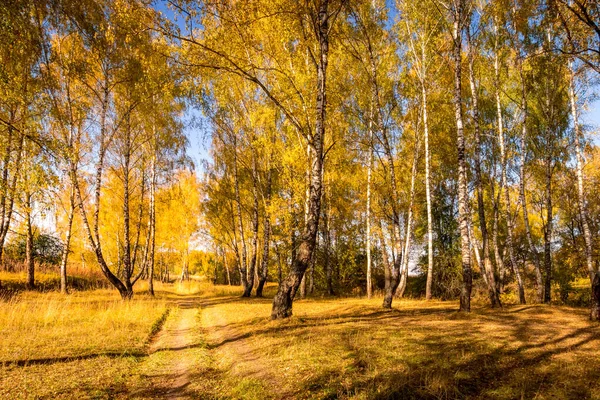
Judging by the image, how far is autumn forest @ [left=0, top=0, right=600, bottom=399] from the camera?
521 centimetres

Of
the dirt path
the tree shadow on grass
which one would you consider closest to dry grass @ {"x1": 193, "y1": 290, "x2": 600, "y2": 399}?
the tree shadow on grass

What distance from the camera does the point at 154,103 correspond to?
55.3ft

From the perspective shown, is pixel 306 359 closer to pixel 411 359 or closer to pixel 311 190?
pixel 411 359

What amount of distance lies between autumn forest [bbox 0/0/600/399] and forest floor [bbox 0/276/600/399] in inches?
2.0

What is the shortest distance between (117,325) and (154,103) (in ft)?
39.4

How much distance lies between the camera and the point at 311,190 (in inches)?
366

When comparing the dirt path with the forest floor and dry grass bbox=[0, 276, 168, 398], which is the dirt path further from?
dry grass bbox=[0, 276, 168, 398]

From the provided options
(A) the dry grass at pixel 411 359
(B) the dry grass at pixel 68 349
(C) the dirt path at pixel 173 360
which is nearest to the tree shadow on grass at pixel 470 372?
(A) the dry grass at pixel 411 359

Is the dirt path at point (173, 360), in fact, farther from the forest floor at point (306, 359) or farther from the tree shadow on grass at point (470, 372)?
the tree shadow on grass at point (470, 372)

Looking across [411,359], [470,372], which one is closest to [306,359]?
[411,359]

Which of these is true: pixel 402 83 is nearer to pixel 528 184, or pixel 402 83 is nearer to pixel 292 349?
pixel 528 184

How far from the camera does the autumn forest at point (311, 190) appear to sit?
5215 mm

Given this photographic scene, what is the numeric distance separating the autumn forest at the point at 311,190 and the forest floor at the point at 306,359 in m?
0.05

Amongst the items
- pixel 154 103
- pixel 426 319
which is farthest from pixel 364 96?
pixel 426 319
